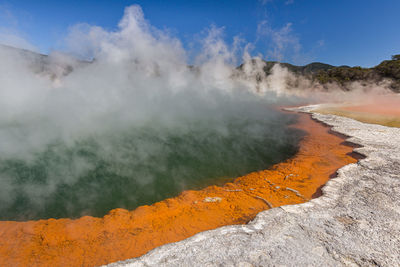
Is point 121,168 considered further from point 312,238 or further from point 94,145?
point 312,238

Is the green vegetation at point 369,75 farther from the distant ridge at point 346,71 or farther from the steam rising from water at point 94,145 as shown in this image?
the steam rising from water at point 94,145

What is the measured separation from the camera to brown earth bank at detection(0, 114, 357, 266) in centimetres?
248

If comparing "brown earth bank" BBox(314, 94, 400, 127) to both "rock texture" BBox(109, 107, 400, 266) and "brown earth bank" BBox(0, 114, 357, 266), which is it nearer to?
"brown earth bank" BBox(0, 114, 357, 266)

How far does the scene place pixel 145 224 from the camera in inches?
121

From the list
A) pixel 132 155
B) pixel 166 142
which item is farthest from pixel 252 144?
pixel 132 155

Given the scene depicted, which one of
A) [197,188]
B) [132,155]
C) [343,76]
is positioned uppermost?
[343,76]

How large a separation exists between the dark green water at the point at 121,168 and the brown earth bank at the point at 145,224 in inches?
21.5

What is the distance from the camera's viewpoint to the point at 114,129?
27.8ft

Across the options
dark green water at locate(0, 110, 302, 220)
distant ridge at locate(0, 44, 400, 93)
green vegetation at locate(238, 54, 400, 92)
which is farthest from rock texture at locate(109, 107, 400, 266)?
green vegetation at locate(238, 54, 400, 92)

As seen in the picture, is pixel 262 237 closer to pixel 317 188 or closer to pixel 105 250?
pixel 105 250

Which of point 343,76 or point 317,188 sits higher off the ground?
point 343,76

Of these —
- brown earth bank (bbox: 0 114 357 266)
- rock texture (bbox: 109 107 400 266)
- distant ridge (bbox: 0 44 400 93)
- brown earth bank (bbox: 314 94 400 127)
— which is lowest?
brown earth bank (bbox: 0 114 357 266)

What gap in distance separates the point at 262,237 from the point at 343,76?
44258 millimetres

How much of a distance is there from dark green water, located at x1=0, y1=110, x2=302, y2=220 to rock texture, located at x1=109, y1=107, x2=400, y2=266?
208 centimetres
